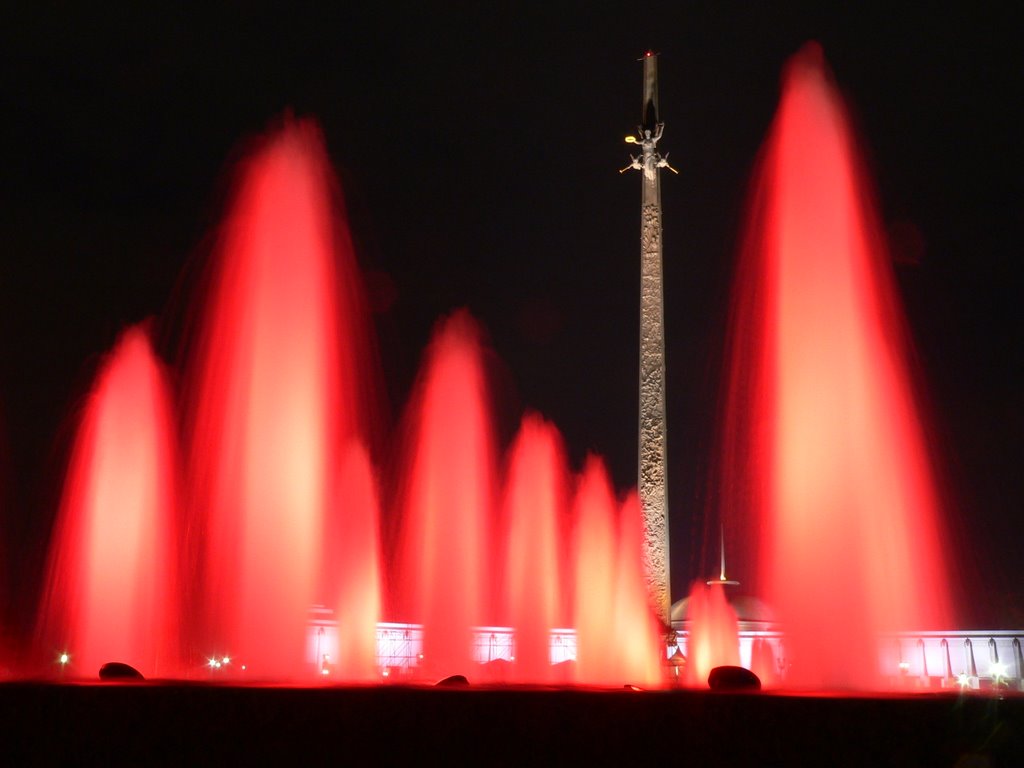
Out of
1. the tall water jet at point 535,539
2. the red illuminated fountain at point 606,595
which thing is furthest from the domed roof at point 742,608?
the tall water jet at point 535,539

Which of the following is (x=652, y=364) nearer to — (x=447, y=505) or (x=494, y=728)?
(x=447, y=505)

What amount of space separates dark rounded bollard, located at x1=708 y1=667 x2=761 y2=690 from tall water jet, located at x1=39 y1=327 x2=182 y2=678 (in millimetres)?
9710

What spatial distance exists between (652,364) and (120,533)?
1792 centimetres

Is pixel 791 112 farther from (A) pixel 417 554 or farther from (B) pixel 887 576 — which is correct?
(A) pixel 417 554

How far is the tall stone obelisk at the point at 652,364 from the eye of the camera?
106 ft

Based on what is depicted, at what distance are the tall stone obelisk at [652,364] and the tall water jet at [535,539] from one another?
4.28m

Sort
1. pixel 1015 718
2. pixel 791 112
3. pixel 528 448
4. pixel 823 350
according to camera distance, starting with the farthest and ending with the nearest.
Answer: pixel 528 448 → pixel 791 112 → pixel 823 350 → pixel 1015 718

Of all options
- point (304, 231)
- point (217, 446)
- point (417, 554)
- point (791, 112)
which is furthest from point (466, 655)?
point (791, 112)

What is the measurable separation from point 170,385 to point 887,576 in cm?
1366

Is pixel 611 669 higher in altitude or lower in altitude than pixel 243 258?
lower

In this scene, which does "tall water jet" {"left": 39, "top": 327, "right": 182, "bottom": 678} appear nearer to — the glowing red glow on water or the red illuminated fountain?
the red illuminated fountain

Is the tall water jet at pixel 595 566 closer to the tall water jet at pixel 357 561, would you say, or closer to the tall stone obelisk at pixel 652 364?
the tall stone obelisk at pixel 652 364

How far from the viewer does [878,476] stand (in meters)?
18.8

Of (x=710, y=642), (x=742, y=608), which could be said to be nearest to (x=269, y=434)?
(x=710, y=642)
